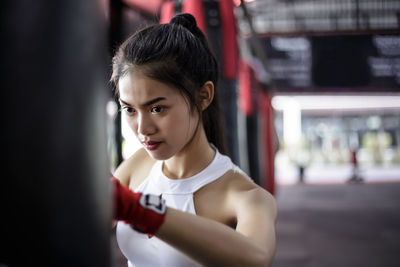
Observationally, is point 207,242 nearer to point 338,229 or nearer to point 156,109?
point 156,109

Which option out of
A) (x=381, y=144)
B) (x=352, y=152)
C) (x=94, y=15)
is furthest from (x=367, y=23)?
(x=381, y=144)

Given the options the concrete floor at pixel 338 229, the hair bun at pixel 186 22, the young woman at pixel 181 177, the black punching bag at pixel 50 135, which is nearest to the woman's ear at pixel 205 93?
the young woman at pixel 181 177

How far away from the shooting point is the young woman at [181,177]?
0.37 meters

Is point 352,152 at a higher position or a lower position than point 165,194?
lower

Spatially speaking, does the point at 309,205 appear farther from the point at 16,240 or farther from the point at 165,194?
the point at 16,240

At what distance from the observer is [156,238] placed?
593 mm

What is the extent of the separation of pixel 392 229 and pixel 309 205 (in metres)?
1.49

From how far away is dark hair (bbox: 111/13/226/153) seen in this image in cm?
52

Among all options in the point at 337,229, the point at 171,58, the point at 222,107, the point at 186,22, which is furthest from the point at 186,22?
the point at 337,229

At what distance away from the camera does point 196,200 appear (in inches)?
24.0

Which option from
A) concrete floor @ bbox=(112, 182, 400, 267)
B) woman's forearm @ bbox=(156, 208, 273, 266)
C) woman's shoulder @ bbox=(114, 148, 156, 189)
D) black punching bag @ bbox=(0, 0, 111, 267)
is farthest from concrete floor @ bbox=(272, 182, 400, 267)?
black punching bag @ bbox=(0, 0, 111, 267)

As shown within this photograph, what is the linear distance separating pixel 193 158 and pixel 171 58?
196 millimetres

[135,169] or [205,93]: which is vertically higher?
[205,93]

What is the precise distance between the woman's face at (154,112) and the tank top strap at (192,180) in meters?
0.12
